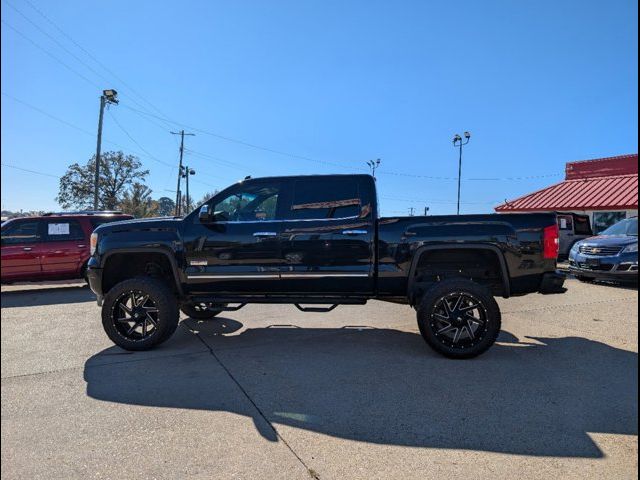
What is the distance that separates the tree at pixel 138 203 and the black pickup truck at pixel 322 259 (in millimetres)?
38230

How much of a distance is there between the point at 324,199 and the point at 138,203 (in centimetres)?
4151

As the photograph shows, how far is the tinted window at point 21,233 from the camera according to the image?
8.55 meters

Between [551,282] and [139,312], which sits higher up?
[551,282]

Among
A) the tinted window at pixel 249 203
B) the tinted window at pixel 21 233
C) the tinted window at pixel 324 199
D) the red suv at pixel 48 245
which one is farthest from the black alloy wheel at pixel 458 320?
the tinted window at pixel 21 233

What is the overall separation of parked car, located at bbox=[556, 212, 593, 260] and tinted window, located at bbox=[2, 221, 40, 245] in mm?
15738

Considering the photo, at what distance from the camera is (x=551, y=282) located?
14.6 feet

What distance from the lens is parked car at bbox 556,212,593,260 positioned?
14703 mm

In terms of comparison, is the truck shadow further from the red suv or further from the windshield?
the windshield

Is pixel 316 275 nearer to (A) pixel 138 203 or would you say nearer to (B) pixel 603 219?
(B) pixel 603 219

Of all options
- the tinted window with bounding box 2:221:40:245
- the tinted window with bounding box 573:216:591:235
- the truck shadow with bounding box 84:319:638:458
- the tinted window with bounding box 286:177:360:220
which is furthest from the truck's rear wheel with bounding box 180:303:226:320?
the tinted window with bounding box 573:216:591:235

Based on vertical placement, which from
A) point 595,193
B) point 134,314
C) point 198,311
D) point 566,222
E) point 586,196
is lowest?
point 198,311

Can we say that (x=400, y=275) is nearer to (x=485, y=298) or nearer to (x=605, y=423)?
(x=485, y=298)

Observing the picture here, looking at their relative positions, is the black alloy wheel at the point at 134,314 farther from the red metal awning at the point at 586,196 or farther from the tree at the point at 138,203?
the tree at the point at 138,203

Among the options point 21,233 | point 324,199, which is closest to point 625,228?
point 324,199
